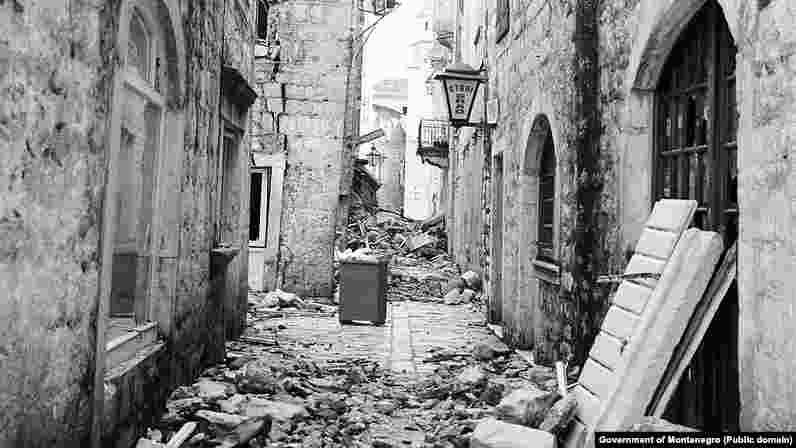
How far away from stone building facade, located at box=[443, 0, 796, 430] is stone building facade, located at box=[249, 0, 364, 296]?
4234 mm

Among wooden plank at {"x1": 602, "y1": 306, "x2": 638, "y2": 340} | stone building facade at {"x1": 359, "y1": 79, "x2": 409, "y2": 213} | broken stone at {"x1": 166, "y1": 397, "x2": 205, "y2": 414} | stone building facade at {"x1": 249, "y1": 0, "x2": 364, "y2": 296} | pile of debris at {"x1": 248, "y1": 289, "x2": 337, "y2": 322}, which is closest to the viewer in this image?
wooden plank at {"x1": 602, "y1": 306, "x2": 638, "y2": 340}

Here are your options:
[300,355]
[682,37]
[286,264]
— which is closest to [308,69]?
[286,264]

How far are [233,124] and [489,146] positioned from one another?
14.2 feet

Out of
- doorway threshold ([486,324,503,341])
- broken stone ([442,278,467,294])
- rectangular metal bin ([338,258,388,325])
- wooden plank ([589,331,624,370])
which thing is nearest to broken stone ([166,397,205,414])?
wooden plank ([589,331,624,370])

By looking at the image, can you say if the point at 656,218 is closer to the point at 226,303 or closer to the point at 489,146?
the point at 226,303

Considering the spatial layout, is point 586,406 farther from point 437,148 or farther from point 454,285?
point 437,148

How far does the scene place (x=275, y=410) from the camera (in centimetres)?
446

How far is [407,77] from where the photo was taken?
43594 millimetres

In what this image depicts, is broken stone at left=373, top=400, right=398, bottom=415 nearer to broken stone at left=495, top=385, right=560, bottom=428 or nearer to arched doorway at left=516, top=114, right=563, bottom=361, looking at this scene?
broken stone at left=495, top=385, right=560, bottom=428

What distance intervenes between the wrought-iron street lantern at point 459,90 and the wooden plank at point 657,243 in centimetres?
555

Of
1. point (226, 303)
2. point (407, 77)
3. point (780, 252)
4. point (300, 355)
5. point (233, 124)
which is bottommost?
point (300, 355)

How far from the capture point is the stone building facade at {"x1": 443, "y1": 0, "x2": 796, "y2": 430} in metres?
2.53

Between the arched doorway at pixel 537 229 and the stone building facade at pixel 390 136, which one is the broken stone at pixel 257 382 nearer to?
the arched doorway at pixel 537 229

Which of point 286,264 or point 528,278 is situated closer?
point 528,278
